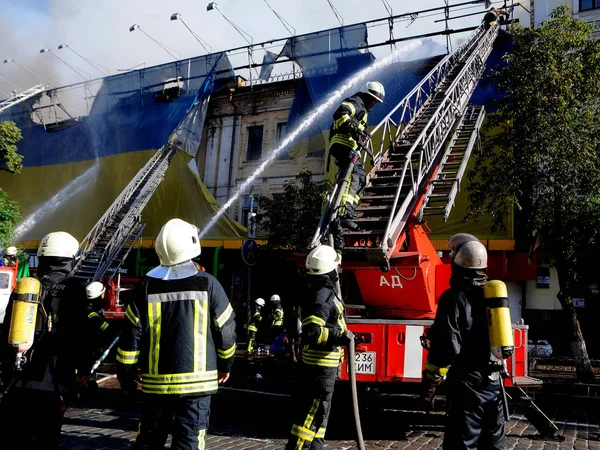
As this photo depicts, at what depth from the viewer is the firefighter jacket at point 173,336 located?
3.11 m

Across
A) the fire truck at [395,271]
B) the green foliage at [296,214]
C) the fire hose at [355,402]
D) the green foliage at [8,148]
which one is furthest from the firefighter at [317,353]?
the green foliage at [8,148]

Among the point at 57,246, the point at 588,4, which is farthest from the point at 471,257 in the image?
the point at 588,4

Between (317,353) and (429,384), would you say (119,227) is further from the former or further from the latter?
(429,384)

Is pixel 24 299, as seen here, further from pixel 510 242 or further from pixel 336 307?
pixel 510 242

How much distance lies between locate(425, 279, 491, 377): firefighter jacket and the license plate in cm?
198

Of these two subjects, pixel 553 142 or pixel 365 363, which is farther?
pixel 553 142

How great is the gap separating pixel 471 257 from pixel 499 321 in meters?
0.48

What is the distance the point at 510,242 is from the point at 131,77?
16551 mm

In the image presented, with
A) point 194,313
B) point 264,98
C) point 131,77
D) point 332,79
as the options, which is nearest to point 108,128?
point 131,77

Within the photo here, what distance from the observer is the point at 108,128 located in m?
22.1

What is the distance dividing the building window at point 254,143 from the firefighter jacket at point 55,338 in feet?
54.7

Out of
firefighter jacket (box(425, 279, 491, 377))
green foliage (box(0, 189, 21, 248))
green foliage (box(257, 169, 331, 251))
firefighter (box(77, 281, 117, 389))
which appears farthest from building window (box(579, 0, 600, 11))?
green foliage (box(0, 189, 21, 248))

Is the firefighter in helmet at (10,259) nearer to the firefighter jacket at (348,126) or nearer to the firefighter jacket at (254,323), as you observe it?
the firefighter jacket at (254,323)

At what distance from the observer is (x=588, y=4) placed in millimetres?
16891
